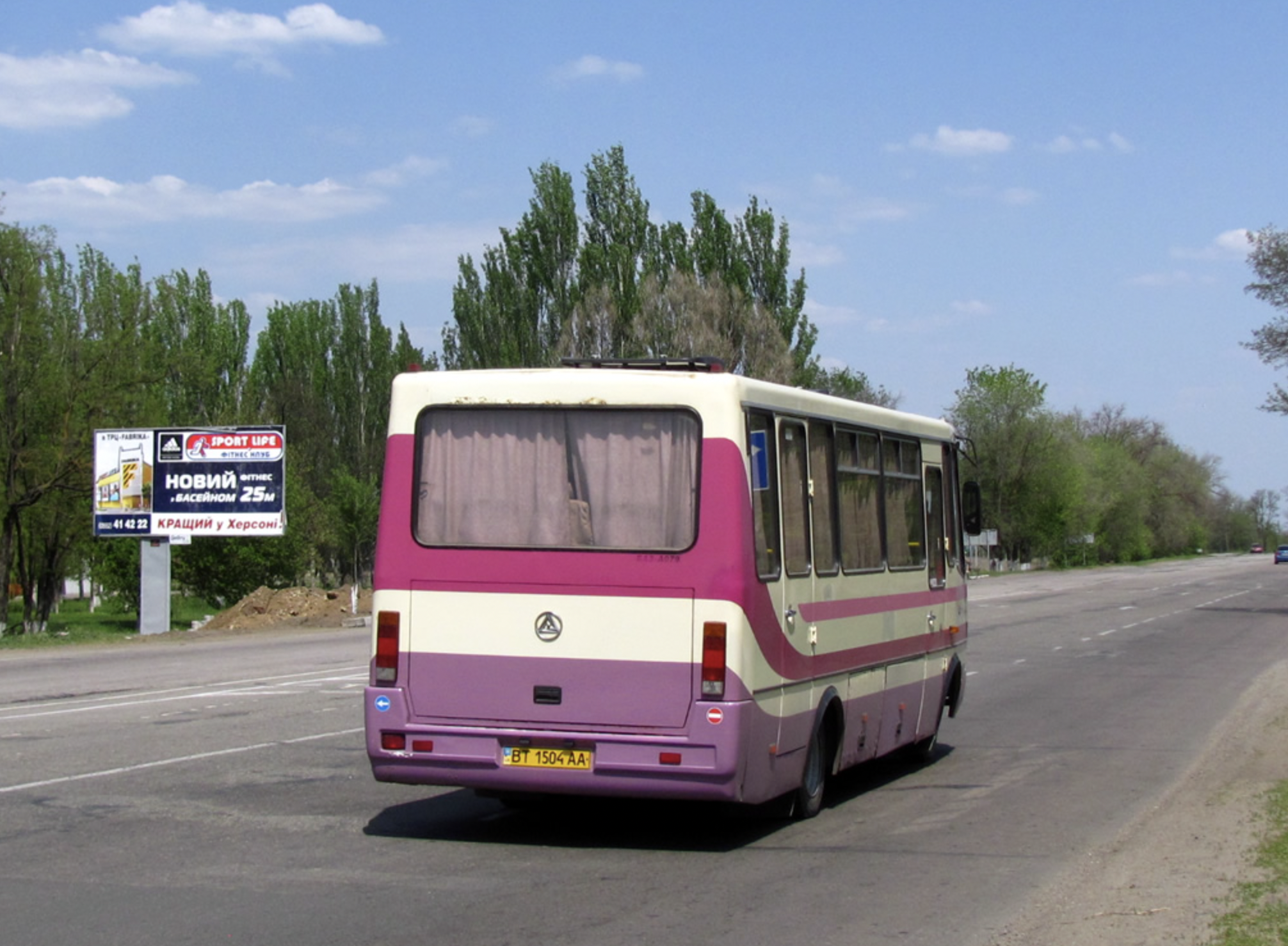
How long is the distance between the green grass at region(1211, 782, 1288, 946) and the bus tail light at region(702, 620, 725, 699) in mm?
2745

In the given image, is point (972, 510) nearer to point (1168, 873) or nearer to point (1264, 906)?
point (1168, 873)

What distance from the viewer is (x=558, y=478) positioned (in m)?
9.16

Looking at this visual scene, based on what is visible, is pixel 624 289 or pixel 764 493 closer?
pixel 764 493

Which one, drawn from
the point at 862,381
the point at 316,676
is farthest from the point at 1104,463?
the point at 316,676

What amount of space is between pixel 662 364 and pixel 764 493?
102 centimetres

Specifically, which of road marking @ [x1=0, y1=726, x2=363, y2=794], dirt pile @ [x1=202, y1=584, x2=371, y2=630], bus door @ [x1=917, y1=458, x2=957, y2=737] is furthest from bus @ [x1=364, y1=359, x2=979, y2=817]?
dirt pile @ [x1=202, y1=584, x2=371, y2=630]

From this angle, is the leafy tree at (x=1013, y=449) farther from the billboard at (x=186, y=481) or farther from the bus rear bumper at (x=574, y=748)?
the bus rear bumper at (x=574, y=748)

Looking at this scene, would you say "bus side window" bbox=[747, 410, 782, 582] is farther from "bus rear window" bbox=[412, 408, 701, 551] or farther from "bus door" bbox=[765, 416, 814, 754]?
"bus rear window" bbox=[412, 408, 701, 551]

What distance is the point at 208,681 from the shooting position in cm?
2217

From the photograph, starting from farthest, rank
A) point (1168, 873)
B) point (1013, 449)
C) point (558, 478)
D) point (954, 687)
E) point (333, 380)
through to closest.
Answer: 1. point (1013, 449)
2. point (333, 380)
3. point (954, 687)
4. point (558, 478)
5. point (1168, 873)

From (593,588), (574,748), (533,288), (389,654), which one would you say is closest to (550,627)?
(593,588)

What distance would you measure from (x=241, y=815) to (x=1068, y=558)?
387 feet

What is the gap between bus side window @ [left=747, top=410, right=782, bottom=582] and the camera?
911 centimetres

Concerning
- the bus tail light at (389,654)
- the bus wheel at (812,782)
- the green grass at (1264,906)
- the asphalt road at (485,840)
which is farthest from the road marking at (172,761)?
the green grass at (1264,906)
